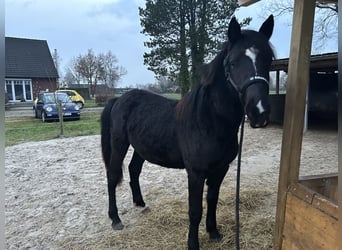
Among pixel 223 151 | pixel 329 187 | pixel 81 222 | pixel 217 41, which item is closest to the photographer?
pixel 329 187

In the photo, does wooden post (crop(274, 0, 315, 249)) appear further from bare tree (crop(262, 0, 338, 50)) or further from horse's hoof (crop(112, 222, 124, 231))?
bare tree (crop(262, 0, 338, 50))

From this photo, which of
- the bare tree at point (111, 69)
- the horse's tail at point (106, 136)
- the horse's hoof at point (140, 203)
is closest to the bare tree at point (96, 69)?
the bare tree at point (111, 69)

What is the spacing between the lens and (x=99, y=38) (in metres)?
20.6

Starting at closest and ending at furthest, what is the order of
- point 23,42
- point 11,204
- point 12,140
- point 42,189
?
point 11,204, point 42,189, point 12,140, point 23,42

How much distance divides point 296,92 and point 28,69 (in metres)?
24.9

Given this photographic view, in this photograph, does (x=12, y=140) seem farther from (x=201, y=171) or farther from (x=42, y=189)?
(x=201, y=171)

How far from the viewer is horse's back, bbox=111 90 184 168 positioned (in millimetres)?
2248

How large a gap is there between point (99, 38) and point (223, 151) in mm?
20597

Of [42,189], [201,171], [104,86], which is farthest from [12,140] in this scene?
[104,86]

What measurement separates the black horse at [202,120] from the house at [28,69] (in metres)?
19.8

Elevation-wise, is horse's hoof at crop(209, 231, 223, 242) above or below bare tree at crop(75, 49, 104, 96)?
below

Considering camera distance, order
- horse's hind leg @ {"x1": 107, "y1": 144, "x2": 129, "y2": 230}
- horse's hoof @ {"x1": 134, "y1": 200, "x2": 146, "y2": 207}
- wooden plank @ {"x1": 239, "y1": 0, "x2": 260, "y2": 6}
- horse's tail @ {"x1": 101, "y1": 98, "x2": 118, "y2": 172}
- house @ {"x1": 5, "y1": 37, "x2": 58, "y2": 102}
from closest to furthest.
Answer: wooden plank @ {"x1": 239, "y1": 0, "x2": 260, "y2": 6}
horse's hind leg @ {"x1": 107, "y1": 144, "x2": 129, "y2": 230}
horse's tail @ {"x1": 101, "y1": 98, "x2": 118, "y2": 172}
horse's hoof @ {"x1": 134, "y1": 200, "x2": 146, "y2": 207}
house @ {"x1": 5, "y1": 37, "x2": 58, "y2": 102}

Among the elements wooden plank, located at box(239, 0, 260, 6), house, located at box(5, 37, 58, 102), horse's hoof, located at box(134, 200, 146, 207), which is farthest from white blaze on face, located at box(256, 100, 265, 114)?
house, located at box(5, 37, 58, 102)

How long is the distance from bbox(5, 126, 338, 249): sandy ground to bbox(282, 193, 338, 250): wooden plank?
1280mm
